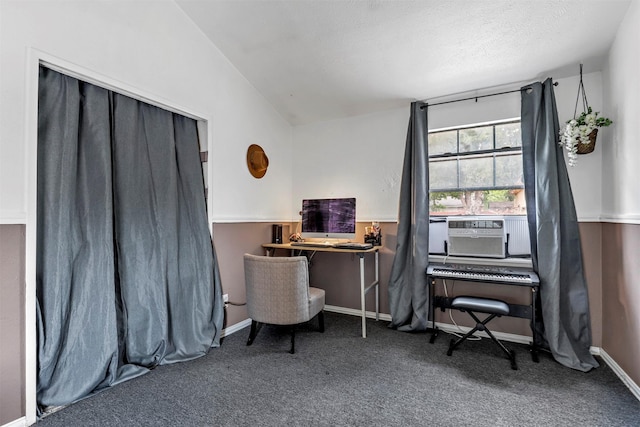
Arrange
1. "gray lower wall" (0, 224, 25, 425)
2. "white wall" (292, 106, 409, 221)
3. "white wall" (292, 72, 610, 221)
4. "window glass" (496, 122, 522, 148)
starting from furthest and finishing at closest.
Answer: "white wall" (292, 106, 409, 221), "window glass" (496, 122, 522, 148), "white wall" (292, 72, 610, 221), "gray lower wall" (0, 224, 25, 425)

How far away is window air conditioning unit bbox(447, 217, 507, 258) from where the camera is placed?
271 centimetres

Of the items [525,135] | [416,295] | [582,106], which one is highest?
[582,106]

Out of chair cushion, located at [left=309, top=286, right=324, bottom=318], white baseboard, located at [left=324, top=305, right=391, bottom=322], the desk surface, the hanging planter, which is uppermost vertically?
the hanging planter

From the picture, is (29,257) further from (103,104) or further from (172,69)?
(172,69)

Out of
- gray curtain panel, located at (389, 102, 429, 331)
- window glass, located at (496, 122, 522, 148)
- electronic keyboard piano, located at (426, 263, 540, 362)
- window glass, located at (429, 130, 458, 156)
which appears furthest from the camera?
window glass, located at (429, 130, 458, 156)

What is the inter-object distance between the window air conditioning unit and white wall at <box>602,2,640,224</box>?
0.76 metres

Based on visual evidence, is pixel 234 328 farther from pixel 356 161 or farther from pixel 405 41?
pixel 405 41

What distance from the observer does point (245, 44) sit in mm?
2738

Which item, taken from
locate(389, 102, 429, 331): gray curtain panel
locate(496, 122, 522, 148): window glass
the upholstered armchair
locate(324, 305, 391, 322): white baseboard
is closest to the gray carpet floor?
the upholstered armchair

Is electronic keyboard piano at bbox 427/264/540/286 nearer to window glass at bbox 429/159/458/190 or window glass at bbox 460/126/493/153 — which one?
window glass at bbox 429/159/458/190

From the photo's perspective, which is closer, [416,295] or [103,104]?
[103,104]

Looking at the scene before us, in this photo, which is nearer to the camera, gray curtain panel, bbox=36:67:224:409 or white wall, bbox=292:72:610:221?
gray curtain panel, bbox=36:67:224:409

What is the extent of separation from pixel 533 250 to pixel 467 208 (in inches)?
27.5

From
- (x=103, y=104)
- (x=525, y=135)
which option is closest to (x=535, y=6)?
(x=525, y=135)
